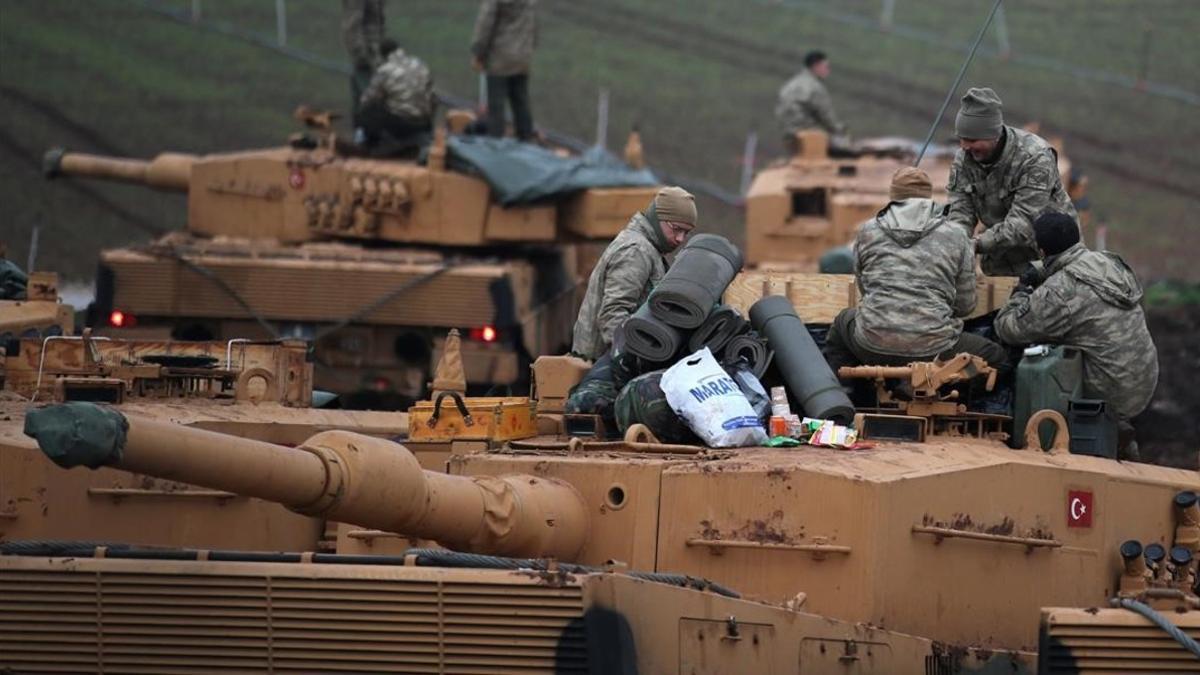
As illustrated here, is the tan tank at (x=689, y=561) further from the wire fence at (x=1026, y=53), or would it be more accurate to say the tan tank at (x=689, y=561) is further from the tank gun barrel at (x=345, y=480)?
the wire fence at (x=1026, y=53)

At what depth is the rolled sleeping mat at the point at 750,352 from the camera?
42.9 feet

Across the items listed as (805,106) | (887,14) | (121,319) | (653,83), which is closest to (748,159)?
(653,83)

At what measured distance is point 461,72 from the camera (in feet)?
129

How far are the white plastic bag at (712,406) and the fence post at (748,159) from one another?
24003 mm

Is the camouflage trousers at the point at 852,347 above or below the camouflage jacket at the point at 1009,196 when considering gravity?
below

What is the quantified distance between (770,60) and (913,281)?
2815 cm

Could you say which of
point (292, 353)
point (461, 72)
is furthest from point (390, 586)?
point (461, 72)

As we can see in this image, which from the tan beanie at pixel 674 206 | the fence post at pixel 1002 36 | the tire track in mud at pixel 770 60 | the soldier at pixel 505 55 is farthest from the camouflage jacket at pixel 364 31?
the fence post at pixel 1002 36

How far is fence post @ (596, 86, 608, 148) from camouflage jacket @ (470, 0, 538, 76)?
8060 mm

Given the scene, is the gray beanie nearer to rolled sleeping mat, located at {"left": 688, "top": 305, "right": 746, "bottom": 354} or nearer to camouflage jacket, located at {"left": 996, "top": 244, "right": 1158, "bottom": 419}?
camouflage jacket, located at {"left": 996, "top": 244, "right": 1158, "bottom": 419}

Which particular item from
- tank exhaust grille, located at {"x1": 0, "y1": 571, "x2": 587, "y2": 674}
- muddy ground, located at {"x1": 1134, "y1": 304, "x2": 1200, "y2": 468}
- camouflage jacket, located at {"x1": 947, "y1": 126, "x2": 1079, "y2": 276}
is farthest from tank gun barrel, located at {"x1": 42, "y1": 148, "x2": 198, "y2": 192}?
tank exhaust grille, located at {"x1": 0, "y1": 571, "x2": 587, "y2": 674}

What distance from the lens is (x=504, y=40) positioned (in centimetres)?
2798

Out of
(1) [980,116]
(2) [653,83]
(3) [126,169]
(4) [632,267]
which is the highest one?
(2) [653,83]

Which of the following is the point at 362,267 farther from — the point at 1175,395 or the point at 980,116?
the point at 980,116
